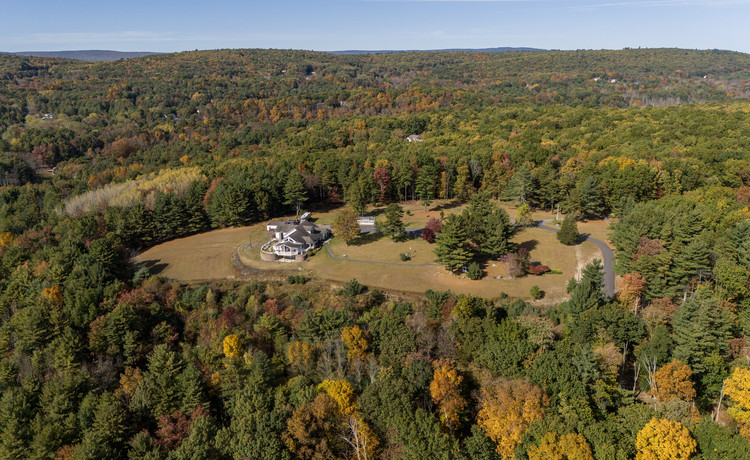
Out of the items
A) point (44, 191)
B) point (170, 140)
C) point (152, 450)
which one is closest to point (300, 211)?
point (152, 450)

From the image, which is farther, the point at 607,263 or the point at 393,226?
the point at 393,226

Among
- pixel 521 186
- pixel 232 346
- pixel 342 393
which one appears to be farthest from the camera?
pixel 521 186

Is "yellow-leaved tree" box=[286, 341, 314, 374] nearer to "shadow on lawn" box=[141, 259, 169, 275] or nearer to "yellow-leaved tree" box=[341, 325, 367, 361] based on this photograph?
"yellow-leaved tree" box=[341, 325, 367, 361]

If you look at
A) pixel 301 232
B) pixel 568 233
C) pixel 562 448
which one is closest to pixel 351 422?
pixel 562 448

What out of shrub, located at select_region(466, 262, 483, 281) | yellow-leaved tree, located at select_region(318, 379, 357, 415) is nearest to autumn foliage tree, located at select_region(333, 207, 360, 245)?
shrub, located at select_region(466, 262, 483, 281)

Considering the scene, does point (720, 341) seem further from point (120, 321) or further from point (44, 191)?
point (44, 191)

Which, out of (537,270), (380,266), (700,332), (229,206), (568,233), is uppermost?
(700,332)

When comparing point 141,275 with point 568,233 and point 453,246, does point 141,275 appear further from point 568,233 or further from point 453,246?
point 568,233
